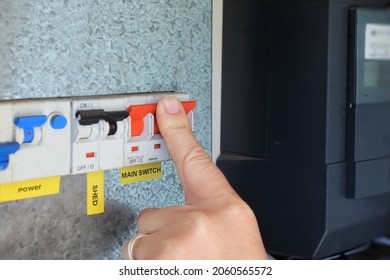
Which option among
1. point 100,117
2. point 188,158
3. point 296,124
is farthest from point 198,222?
point 296,124

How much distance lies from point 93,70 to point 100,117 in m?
0.09

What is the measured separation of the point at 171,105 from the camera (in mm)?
845

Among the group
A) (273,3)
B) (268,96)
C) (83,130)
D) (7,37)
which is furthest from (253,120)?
(7,37)

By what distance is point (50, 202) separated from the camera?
82 cm

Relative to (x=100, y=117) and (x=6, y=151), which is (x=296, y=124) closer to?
(x=100, y=117)

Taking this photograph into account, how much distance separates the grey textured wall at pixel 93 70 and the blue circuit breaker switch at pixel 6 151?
0.24 ft

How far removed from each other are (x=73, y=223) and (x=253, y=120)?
0.37 m

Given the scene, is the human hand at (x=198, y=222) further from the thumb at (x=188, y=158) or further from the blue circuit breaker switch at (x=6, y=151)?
the blue circuit breaker switch at (x=6, y=151)

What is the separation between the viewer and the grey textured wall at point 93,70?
0.77 m

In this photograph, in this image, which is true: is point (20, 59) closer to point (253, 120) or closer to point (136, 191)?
point (136, 191)

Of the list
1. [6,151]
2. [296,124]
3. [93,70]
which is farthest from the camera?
[296,124]

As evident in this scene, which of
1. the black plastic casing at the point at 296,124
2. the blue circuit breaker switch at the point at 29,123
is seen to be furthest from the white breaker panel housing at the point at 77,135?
the black plastic casing at the point at 296,124

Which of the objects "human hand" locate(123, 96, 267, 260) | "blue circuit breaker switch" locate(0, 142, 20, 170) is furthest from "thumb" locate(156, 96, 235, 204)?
"blue circuit breaker switch" locate(0, 142, 20, 170)

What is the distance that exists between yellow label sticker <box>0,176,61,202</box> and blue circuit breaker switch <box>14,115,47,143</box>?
7cm
